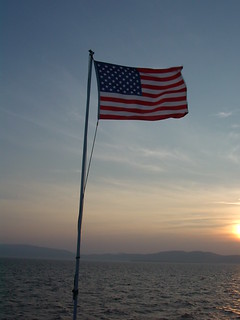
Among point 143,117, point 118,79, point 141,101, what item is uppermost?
point 118,79

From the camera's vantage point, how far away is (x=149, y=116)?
49.8 feet

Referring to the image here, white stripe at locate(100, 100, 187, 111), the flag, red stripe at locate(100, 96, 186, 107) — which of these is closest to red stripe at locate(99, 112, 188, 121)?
the flag

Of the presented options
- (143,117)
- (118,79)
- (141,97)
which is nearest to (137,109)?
(143,117)

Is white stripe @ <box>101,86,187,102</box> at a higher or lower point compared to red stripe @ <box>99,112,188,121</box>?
higher

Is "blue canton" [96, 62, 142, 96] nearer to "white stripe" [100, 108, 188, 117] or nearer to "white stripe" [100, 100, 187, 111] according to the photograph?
"white stripe" [100, 100, 187, 111]

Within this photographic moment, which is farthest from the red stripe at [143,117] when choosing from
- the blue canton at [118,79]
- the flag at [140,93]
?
the blue canton at [118,79]

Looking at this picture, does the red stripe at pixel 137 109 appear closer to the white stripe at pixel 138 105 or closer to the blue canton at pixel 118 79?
the white stripe at pixel 138 105

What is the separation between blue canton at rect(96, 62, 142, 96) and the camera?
14.6 meters

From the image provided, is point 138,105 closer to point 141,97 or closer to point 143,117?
point 141,97

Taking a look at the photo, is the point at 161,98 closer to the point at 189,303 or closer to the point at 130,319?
the point at 130,319

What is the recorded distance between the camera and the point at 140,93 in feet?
50.1

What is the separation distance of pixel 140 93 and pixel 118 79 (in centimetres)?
118

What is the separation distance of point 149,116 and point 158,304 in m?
30.1

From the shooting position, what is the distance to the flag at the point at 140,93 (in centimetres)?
1449
